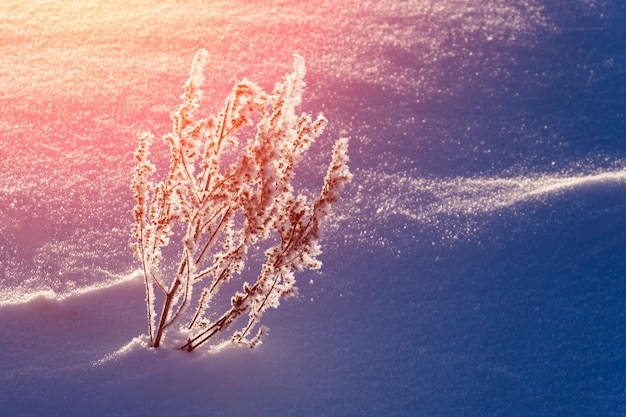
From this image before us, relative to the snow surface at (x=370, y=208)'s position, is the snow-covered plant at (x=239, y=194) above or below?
above

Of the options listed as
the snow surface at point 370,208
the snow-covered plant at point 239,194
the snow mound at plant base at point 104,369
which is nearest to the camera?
the snow-covered plant at point 239,194

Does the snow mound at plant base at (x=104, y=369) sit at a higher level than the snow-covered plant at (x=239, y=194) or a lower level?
lower

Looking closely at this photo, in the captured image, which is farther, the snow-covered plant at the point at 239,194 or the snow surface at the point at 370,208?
the snow surface at the point at 370,208

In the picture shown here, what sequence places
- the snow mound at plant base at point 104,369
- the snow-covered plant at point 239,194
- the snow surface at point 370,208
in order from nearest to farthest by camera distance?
the snow-covered plant at point 239,194 → the snow mound at plant base at point 104,369 → the snow surface at point 370,208

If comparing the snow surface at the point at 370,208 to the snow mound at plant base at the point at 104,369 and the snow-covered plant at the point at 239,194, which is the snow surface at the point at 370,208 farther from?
the snow-covered plant at the point at 239,194

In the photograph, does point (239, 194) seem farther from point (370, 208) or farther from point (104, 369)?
point (370, 208)

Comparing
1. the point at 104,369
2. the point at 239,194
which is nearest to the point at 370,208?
the point at 239,194

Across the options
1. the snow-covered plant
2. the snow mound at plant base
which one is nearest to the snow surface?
the snow mound at plant base

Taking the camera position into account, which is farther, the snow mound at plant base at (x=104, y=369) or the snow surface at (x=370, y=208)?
the snow surface at (x=370, y=208)

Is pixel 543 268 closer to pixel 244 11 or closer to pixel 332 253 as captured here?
pixel 332 253

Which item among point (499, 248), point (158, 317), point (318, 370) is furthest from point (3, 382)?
point (499, 248)

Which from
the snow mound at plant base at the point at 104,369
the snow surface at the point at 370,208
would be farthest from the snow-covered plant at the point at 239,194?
the snow surface at the point at 370,208
